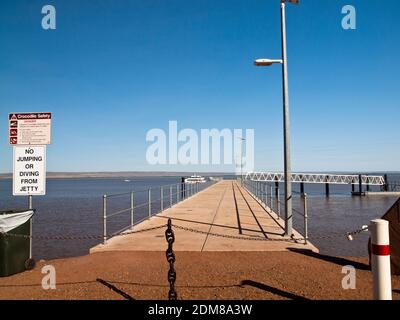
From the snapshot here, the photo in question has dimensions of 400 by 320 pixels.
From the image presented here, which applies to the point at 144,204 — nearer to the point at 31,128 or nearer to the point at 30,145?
the point at 30,145

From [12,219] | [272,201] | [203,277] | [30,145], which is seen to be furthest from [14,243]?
[272,201]

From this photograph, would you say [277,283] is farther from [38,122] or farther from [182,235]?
[38,122]

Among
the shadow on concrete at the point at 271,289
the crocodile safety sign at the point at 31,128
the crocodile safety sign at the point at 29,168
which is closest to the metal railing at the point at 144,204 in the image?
the crocodile safety sign at the point at 29,168

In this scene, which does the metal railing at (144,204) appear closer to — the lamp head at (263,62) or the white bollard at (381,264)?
the lamp head at (263,62)

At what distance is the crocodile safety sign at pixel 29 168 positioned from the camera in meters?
7.09

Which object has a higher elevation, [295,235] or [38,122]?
[38,122]

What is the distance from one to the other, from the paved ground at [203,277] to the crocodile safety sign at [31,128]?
2.65m

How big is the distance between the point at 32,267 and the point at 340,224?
2069 cm

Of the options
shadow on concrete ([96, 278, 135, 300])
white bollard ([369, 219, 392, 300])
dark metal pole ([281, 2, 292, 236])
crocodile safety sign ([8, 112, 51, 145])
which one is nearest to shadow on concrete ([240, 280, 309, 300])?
white bollard ([369, 219, 392, 300])

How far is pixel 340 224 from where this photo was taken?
2262 centimetres

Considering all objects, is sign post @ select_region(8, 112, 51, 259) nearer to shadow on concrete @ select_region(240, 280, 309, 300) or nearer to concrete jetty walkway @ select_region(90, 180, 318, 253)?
concrete jetty walkway @ select_region(90, 180, 318, 253)

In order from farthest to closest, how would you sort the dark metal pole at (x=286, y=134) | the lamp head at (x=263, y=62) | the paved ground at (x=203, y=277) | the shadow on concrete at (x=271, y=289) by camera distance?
the lamp head at (x=263, y=62)
the dark metal pole at (x=286, y=134)
the paved ground at (x=203, y=277)
the shadow on concrete at (x=271, y=289)

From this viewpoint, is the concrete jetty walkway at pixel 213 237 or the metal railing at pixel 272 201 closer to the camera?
the concrete jetty walkway at pixel 213 237
